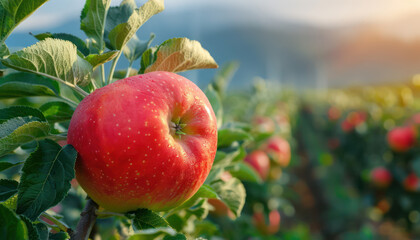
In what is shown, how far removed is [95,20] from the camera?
28.5 inches

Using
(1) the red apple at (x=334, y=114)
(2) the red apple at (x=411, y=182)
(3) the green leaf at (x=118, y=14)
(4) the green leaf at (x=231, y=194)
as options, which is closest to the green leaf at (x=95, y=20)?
(3) the green leaf at (x=118, y=14)

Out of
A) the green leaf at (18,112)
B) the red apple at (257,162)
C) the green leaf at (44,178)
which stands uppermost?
the green leaf at (18,112)

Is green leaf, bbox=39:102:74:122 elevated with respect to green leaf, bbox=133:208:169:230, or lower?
elevated

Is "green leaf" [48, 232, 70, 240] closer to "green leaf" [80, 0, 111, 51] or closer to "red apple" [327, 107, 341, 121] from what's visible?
"green leaf" [80, 0, 111, 51]

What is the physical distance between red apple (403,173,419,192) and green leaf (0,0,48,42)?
15.1 ft

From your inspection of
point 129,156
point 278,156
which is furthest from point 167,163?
point 278,156

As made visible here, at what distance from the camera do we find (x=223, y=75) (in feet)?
7.80

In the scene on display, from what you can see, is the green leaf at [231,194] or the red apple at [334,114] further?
the red apple at [334,114]

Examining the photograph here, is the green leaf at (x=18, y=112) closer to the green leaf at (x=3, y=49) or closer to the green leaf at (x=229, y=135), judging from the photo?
the green leaf at (x=3, y=49)

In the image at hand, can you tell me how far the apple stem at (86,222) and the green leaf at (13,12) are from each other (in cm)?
31

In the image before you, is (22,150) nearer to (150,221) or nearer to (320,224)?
(150,221)

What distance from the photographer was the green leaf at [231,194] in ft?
3.10

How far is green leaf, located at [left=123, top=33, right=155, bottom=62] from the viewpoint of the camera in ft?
2.68

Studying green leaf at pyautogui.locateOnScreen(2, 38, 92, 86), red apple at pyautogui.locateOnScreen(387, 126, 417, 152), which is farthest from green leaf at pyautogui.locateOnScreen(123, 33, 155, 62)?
red apple at pyautogui.locateOnScreen(387, 126, 417, 152)
